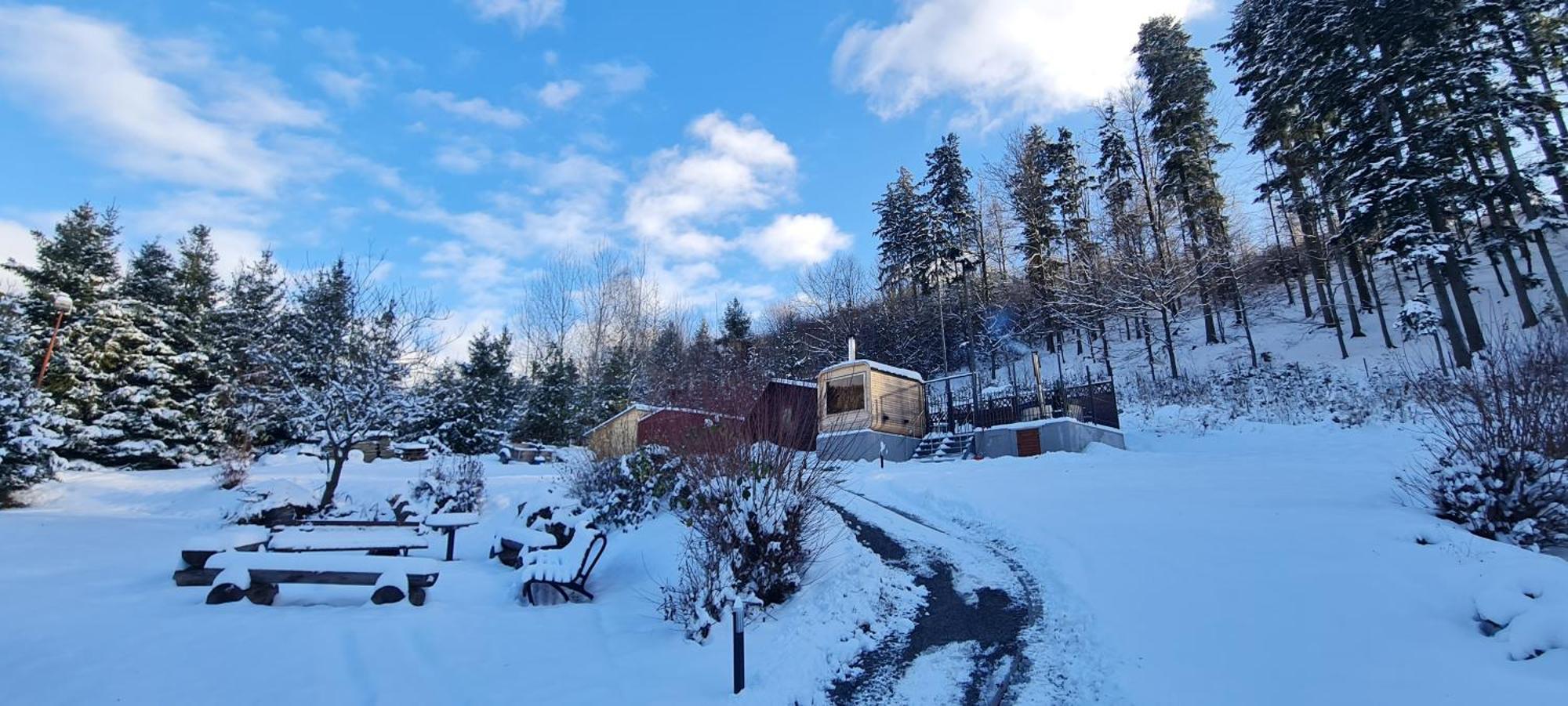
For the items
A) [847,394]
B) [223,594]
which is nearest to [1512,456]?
[223,594]

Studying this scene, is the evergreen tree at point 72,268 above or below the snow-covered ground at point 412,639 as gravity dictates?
above

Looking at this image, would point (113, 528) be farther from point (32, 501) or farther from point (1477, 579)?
point (1477, 579)

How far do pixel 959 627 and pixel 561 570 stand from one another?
4212 mm

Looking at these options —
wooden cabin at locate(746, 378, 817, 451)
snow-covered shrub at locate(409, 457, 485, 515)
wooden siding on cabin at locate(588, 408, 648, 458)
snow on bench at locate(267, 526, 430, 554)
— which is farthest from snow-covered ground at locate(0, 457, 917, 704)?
snow-covered shrub at locate(409, 457, 485, 515)

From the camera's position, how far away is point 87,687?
3.87m

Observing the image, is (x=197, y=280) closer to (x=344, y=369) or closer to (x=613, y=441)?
(x=344, y=369)

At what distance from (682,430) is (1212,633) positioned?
20.5ft

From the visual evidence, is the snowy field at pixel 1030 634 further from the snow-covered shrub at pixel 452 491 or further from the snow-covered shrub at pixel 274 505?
the snow-covered shrub at pixel 452 491

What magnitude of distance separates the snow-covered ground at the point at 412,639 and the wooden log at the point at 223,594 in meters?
0.09

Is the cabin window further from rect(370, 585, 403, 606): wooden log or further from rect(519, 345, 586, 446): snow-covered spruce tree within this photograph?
rect(370, 585, 403, 606): wooden log

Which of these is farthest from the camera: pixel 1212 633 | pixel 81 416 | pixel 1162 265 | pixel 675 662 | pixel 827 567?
pixel 1162 265

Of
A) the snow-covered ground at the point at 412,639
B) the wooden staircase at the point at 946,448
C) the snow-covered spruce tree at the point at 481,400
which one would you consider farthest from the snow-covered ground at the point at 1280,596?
the snow-covered spruce tree at the point at 481,400

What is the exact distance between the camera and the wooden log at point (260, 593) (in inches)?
236

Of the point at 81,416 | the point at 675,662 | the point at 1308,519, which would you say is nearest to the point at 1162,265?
the point at 1308,519
